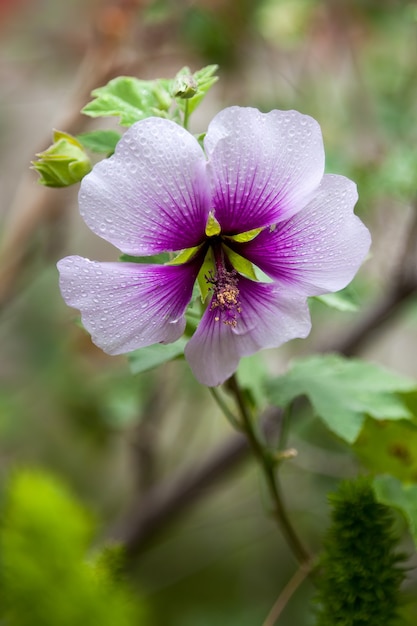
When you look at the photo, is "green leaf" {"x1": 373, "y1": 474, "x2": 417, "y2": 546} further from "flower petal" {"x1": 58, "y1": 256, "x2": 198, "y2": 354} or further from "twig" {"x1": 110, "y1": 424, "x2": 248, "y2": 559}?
"twig" {"x1": 110, "y1": 424, "x2": 248, "y2": 559}

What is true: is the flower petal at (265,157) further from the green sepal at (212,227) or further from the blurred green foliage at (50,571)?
the blurred green foliage at (50,571)

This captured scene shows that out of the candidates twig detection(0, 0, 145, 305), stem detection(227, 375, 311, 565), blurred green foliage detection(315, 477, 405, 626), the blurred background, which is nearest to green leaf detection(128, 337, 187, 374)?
stem detection(227, 375, 311, 565)

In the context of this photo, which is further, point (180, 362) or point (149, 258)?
point (180, 362)

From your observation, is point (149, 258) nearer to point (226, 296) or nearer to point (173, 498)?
point (226, 296)

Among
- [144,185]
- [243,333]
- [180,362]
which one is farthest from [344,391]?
[180,362]

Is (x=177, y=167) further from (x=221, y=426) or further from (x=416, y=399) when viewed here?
(x=221, y=426)

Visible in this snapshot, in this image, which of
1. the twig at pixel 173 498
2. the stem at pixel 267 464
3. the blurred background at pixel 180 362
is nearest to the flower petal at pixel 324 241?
the stem at pixel 267 464

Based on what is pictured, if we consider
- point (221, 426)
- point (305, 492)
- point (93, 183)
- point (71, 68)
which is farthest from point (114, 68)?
point (221, 426)
